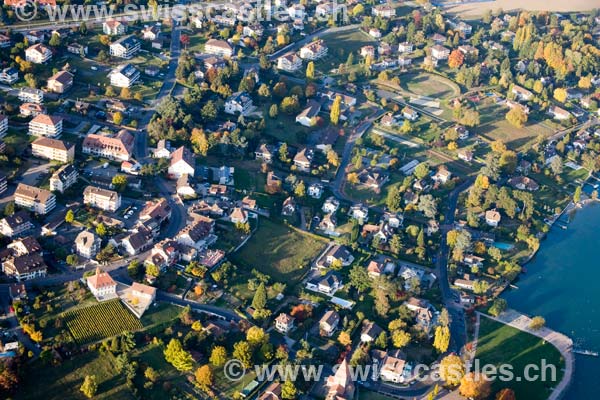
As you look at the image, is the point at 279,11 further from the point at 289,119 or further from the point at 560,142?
the point at 560,142

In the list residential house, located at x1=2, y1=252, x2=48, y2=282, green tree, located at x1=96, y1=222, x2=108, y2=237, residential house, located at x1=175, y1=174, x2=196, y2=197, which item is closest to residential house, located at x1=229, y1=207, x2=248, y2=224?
residential house, located at x1=175, y1=174, x2=196, y2=197

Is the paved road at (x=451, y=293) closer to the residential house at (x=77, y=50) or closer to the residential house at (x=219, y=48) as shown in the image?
the residential house at (x=219, y=48)

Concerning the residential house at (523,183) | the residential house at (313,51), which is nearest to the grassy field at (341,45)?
the residential house at (313,51)

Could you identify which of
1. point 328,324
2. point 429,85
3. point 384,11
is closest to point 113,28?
point 429,85

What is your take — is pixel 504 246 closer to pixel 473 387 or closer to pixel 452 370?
pixel 452 370

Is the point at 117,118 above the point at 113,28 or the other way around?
the other way around

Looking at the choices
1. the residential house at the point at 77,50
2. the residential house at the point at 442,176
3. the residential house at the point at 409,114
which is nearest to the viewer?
the residential house at the point at 442,176

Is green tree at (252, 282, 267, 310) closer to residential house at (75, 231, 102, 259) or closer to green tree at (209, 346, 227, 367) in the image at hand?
green tree at (209, 346, 227, 367)
